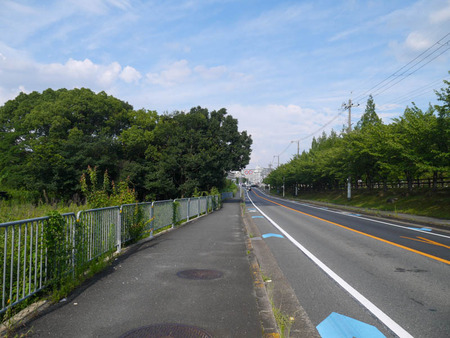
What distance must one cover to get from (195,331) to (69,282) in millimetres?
2531

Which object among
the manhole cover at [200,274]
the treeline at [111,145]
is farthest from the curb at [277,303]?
the treeline at [111,145]

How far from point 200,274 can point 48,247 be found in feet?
8.81

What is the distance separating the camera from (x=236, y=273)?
628 cm

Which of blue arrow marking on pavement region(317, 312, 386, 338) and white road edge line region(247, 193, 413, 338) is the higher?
blue arrow marking on pavement region(317, 312, 386, 338)

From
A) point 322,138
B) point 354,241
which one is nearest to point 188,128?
point 354,241

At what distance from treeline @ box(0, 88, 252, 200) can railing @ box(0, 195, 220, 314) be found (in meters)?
A: 30.1

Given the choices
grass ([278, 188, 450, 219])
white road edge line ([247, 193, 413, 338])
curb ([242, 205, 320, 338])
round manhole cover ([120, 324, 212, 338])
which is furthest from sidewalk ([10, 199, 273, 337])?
grass ([278, 188, 450, 219])

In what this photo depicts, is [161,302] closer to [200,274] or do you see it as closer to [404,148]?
[200,274]

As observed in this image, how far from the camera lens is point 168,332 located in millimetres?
3604

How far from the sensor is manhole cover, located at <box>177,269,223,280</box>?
5953 millimetres

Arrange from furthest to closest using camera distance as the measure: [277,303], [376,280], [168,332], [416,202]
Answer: [416,202]
[376,280]
[277,303]
[168,332]

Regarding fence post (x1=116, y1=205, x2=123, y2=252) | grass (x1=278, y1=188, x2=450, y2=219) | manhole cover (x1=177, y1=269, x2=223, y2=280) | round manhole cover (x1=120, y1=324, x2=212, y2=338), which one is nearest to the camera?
round manhole cover (x1=120, y1=324, x2=212, y2=338)

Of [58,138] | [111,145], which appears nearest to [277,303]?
[111,145]

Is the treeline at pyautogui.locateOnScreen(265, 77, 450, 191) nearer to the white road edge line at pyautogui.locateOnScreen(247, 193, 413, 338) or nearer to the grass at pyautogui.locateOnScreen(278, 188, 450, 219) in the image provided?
the grass at pyautogui.locateOnScreen(278, 188, 450, 219)
